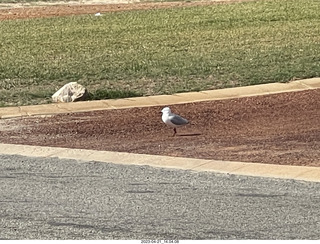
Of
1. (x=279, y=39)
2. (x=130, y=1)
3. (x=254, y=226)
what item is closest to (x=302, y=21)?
(x=279, y=39)

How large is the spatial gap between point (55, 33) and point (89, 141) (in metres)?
14.6

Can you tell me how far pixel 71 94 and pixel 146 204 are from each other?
23.0ft

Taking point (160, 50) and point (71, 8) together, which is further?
point (71, 8)

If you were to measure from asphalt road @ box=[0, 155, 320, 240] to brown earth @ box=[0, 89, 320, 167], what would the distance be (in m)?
1.26

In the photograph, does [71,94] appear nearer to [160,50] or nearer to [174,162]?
[174,162]

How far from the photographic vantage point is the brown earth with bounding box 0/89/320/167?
40.3 ft

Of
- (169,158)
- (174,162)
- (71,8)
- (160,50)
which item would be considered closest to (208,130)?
(169,158)

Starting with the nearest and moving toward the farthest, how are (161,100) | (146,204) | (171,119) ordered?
1. (146,204)
2. (171,119)
3. (161,100)

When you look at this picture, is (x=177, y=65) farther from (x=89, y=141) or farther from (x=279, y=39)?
(x=89, y=141)

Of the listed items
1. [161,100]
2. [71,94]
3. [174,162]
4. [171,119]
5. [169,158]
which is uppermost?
[71,94]

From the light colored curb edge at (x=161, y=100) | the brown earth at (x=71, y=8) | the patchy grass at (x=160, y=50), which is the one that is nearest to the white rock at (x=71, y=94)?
the light colored curb edge at (x=161, y=100)

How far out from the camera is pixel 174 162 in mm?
11594

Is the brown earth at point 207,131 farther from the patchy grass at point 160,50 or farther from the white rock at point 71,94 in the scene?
the patchy grass at point 160,50

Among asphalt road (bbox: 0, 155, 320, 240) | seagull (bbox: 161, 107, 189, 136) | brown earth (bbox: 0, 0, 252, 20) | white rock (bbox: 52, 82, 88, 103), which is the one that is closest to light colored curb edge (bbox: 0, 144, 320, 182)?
asphalt road (bbox: 0, 155, 320, 240)
